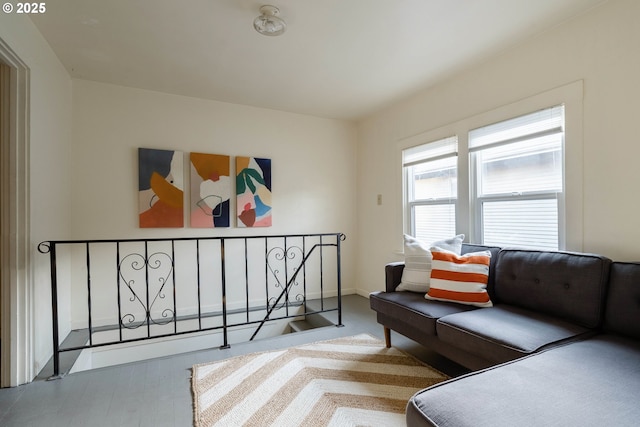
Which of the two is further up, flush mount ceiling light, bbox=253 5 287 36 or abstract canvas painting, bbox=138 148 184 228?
flush mount ceiling light, bbox=253 5 287 36

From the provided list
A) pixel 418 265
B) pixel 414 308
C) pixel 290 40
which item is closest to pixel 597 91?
pixel 418 265

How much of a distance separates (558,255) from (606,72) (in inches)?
47.1

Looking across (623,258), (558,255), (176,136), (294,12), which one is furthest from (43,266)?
(623,258)

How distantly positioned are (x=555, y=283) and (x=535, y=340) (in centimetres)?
53

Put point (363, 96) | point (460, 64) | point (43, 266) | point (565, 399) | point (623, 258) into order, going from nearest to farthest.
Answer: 1. point (565, 399)
2. point (623, 258)
3. point (43, 266)
4. point (460, 64)
5. point (363, 96)

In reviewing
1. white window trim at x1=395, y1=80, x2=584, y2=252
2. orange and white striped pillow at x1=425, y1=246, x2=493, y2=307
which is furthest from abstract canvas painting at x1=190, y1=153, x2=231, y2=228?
white window trim at x1=395, y1=80, x2=584, y2=252

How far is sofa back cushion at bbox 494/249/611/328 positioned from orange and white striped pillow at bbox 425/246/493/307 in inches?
5.6

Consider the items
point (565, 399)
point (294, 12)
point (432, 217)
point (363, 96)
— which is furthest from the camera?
point (363, 96)

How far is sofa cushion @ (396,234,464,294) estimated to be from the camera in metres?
2.36

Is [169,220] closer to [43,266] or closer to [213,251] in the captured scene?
[213,251]

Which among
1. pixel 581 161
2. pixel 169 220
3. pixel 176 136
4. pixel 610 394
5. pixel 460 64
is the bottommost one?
pixel 610 394

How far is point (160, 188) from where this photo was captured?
10.5ft

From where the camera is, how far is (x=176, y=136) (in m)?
3.30

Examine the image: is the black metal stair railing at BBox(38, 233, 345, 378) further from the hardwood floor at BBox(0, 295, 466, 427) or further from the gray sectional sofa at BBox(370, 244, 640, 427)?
the gray sectional sofa at BBox(370, 244, 640, 427)
